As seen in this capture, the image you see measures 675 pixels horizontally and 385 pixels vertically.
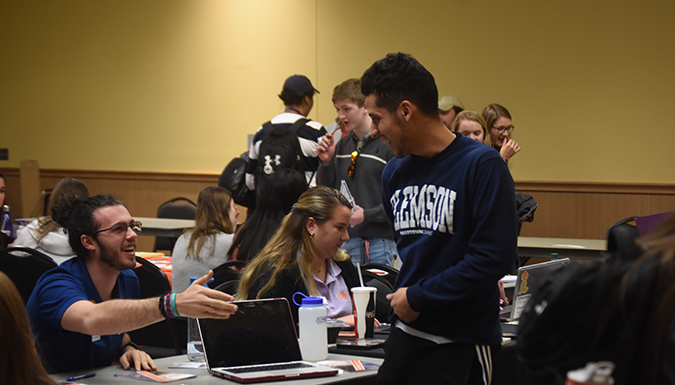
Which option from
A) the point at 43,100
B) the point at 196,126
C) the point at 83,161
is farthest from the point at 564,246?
the point at 43,100

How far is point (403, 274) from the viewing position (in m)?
1.91

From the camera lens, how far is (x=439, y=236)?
5.95ft

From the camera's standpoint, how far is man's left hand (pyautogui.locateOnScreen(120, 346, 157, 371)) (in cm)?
208

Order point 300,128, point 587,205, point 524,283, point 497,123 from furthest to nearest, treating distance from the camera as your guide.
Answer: point 587,205 → point 300,128 → point 497,123 → point 524,283

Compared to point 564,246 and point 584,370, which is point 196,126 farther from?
point 584,370

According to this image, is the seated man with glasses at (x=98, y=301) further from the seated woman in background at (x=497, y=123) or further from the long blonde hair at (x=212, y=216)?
the seated woman in background at (x=497, y=123)

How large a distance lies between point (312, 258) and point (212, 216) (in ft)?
4.61

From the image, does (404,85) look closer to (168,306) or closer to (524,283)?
(168,306)

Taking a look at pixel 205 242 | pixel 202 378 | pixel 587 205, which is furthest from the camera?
pixel 587 205

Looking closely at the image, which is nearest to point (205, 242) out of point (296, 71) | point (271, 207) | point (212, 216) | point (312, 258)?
point (212, 216)

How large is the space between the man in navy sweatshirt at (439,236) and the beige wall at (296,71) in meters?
4.74

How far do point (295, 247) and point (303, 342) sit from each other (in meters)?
0.64

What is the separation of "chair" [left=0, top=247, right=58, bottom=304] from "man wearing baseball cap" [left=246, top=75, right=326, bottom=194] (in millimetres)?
1487

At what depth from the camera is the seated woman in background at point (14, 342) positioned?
3.87ft
